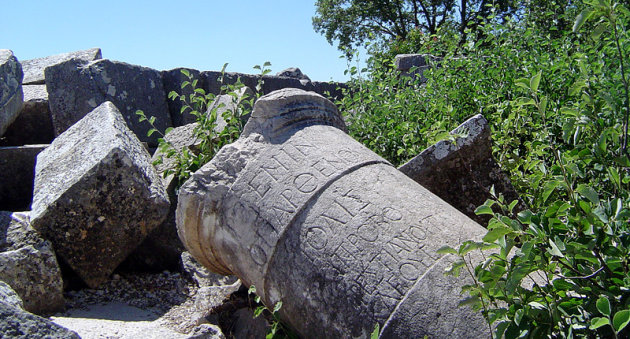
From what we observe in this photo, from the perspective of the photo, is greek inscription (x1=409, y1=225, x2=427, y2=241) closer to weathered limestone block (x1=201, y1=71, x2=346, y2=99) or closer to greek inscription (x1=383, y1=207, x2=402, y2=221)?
greek inscription (x1=383, y1=207, x2=402, y2=221)

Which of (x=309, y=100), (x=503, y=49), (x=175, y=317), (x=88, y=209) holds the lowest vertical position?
(x=175, y=317)

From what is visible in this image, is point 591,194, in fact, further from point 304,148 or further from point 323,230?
point 304,148

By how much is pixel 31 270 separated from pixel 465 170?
2600 mm

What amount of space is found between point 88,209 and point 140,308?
2.32ft

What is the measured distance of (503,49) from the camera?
4.32m

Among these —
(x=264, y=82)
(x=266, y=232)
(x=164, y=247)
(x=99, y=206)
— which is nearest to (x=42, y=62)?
(x=264, y=82)

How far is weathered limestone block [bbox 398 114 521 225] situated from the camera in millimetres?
3352

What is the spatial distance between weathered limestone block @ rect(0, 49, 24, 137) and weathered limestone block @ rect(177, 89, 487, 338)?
285 cm

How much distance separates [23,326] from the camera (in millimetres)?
1795

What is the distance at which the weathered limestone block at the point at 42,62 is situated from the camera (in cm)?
611

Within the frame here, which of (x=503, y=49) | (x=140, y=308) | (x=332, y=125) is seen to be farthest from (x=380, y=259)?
(x=503, y=49)

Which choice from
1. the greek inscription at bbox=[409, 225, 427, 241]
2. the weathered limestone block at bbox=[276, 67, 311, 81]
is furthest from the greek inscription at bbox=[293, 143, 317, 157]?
the weathered limestone block at bbox=[276, 67, 311, 81]

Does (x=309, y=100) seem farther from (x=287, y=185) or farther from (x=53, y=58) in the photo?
(x=53, y=58)

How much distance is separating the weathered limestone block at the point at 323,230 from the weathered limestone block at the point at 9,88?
9.36 ft
